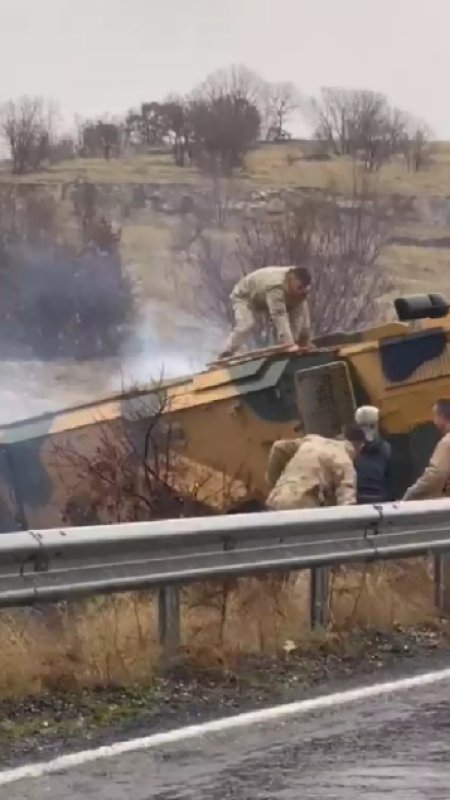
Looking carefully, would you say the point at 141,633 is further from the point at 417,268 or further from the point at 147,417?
the point at 417,268

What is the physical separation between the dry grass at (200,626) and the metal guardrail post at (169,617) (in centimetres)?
5

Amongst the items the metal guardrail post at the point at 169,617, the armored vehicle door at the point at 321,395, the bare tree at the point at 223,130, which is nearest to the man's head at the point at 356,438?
the armored vehicle door at the point at 321,395

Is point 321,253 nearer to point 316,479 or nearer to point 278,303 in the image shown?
point 278,303

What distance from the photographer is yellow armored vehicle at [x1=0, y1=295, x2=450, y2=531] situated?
1196 cm

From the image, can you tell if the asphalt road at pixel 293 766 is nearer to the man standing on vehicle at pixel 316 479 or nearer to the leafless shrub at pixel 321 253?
the man standing on vehicle at pixel 316 479

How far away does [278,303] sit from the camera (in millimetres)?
12938

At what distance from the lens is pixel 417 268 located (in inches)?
1406

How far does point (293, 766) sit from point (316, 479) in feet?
13.8

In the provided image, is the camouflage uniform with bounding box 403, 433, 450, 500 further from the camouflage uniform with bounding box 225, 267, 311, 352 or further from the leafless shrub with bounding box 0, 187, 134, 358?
the leafless shrub with bounding box 0, 187, 134, 358

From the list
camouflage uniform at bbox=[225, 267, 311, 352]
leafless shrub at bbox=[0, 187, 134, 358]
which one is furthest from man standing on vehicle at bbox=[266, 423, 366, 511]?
leafless shrub at bbox=[0, 187, 134, 358]

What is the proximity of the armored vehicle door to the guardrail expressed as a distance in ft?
11.9

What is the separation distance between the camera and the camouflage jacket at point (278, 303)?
1290 centimetres

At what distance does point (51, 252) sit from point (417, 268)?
8482mm

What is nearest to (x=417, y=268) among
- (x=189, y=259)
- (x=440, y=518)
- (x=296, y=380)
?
(x=189, y=259)
